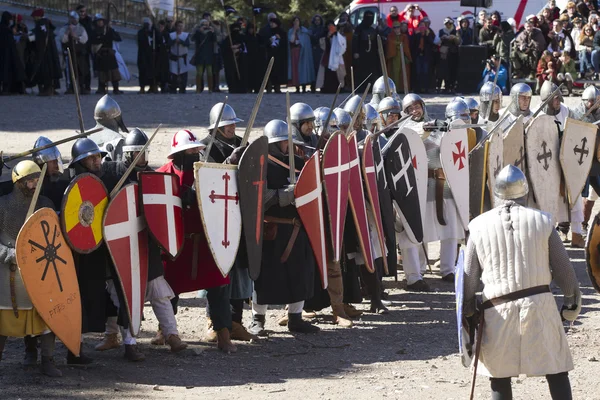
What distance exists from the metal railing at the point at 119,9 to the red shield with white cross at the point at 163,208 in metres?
21.2

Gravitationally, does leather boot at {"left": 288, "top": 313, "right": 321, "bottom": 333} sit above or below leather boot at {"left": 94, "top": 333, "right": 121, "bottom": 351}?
below

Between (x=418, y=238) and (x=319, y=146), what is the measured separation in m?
1.39

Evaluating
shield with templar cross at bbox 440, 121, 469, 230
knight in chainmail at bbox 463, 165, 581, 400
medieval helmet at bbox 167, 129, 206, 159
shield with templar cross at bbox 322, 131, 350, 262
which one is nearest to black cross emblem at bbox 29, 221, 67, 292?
medieval helmet at bbox 167, 129, 206, 159

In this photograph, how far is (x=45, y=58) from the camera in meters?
19.4

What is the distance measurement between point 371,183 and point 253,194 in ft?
4.93

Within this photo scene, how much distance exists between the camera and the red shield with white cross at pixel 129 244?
6.96 metres

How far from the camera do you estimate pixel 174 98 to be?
19.4 meters

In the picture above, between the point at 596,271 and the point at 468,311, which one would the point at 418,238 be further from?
the point at 468,311

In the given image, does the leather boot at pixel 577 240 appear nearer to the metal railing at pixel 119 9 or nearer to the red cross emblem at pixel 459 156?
the red cross emblem at pixel 459 156

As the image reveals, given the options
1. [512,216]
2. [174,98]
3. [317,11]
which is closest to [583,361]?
[512,216]

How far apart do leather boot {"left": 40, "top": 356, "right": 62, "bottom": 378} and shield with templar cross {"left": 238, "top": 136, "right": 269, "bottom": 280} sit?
53.3 inches

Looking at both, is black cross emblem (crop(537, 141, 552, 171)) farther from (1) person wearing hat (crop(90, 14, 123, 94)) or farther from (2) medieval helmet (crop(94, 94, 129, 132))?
(1) person wearing hat (crop(90, 14, 123, 94))

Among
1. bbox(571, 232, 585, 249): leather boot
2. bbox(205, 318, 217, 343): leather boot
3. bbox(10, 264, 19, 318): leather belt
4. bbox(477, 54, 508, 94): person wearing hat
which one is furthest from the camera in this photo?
bbox(477, 54, 508, 94): person wearing hat

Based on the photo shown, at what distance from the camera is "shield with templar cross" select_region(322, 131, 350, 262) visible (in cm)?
816
